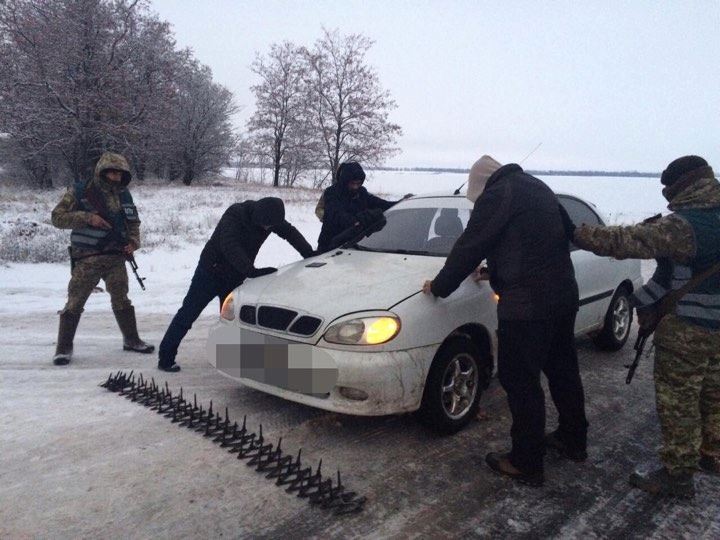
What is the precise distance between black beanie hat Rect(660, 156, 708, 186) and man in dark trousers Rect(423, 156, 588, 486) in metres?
0.60

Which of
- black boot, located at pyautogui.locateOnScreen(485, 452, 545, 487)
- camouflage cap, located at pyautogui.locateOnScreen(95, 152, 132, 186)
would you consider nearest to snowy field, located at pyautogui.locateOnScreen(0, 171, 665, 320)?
camouflage cap, located at pyautogui.locateOnScreen(95, 152, 132, 186)

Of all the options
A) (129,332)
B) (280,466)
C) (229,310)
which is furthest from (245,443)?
(129,332)

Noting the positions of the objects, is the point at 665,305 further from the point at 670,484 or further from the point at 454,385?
the point at 454,385

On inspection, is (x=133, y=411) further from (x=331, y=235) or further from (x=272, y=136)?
(x=272, y=136)

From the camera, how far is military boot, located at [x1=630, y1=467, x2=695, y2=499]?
285 cm

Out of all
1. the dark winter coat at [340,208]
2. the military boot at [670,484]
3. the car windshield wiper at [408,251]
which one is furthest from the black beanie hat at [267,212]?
the military boot at [670,484]

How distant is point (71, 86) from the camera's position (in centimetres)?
2009

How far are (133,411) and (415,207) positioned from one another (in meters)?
2.88

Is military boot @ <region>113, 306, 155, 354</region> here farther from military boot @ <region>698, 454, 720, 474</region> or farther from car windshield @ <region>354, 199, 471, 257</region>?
military boot @ <region>698, 454, 720, 474</region>

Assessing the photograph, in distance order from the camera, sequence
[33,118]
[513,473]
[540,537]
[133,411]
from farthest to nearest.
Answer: [33,118] < [133,411] < [513,473] < [540,537]

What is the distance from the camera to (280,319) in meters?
3.46

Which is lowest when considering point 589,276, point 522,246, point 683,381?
point 683,381

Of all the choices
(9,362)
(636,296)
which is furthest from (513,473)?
(9,362)

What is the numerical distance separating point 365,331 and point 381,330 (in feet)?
0.32
